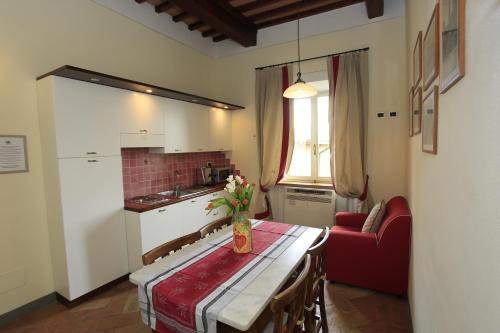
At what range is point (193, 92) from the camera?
414 cm

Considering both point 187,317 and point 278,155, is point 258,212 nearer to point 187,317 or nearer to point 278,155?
point 278,155

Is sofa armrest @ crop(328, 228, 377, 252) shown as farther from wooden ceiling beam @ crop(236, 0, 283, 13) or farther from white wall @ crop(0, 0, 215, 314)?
wooden ceiling beam @ crop(236, 0, 283, 13)

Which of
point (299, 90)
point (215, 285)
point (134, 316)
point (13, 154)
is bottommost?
point (134, 316)

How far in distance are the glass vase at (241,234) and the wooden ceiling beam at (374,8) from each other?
116 inches

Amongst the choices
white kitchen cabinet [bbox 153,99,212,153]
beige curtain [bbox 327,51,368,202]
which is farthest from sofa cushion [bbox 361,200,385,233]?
white kitchen cabinet [bbox 153,99,212,153]

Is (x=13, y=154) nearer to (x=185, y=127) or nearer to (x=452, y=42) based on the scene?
(x=185, y=127)

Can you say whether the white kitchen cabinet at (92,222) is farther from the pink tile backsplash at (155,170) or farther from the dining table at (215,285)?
the dining table at (215,285)

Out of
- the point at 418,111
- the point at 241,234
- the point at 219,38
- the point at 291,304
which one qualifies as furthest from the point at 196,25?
the point at 291,304

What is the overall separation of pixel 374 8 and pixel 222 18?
6.20 feet

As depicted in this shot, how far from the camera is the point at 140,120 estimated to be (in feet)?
9.55

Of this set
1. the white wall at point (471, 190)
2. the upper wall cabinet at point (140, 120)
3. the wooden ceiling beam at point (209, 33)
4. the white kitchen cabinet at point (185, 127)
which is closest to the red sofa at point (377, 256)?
the white wall at point (471, 190)

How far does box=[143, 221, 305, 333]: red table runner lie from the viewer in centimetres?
114

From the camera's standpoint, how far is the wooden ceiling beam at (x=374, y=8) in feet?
9.71

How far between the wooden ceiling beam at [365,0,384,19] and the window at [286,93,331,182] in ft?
3.72
